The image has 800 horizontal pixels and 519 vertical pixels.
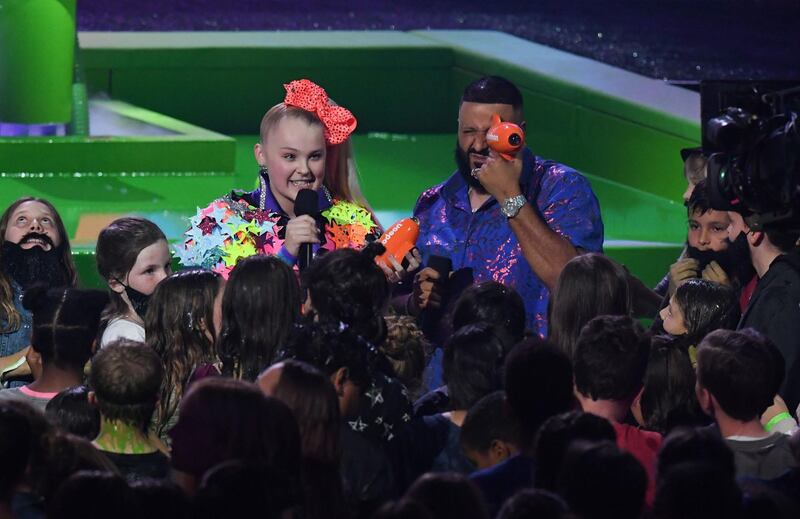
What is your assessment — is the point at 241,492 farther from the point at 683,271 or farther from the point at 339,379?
the point at 683,271

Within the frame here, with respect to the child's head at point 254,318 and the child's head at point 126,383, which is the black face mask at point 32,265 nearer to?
the child's head at point 254,318

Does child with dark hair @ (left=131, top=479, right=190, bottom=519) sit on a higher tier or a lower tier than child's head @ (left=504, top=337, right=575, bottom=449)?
lower

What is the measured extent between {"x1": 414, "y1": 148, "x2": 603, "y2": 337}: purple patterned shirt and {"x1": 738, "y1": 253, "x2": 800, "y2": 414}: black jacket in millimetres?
405

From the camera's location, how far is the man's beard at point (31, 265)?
14.6ft

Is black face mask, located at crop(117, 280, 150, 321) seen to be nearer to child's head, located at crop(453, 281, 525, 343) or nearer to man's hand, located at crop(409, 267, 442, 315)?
man's hand, located at crop(409, 267, 442, 315)

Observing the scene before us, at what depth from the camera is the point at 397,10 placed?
10836 millimetres

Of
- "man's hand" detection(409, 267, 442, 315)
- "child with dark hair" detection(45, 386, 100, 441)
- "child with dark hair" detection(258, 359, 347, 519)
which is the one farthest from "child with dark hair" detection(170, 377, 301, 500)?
"man's hand" detection(409, 267, 442, 315)

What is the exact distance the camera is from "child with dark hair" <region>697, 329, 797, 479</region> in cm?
308

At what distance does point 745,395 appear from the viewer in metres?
3.10

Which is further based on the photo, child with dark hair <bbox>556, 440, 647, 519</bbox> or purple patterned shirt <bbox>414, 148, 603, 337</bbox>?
purple patterned shirt <bbox>414, 148, 603, 337</bbox>

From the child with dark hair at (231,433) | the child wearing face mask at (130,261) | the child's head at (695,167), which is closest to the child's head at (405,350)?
the child wearing face mask at (130,261)

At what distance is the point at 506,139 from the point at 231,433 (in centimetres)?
146

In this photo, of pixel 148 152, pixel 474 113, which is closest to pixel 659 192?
pixel 148 152

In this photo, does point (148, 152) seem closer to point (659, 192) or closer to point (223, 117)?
point (223, 117)
